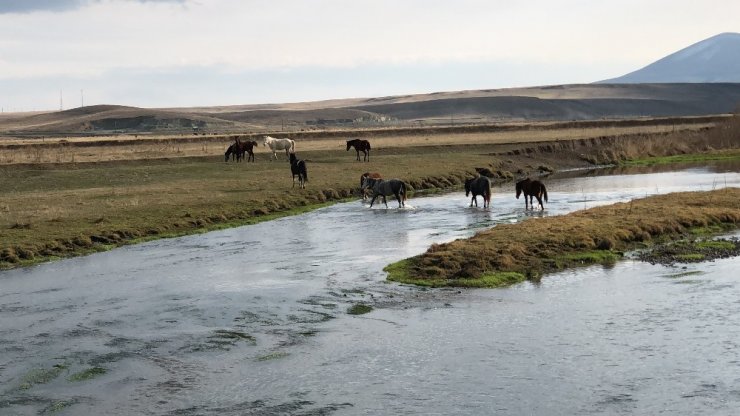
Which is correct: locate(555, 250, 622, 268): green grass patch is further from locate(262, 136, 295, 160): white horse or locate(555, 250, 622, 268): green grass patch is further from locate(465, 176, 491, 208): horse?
locate(262, 136, 295, 160): white horse

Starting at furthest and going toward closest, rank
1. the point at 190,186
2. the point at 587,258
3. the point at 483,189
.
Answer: the point at 190,186, the point at 483,189, the point at 587,258

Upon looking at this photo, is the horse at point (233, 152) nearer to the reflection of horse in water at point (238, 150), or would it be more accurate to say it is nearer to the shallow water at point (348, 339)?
the reflection of horse in water at point (238, 150)

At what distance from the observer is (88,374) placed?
47.7ft

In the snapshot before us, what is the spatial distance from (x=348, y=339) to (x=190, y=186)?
A: 92.2ft

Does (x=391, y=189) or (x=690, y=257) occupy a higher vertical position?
(x=391, y=189)

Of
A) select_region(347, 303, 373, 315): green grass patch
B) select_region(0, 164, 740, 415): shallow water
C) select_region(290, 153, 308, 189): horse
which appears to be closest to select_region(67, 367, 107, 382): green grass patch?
select_region(0, 164, 740, 415): shallow water

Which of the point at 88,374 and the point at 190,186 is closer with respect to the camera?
the point at 88,374

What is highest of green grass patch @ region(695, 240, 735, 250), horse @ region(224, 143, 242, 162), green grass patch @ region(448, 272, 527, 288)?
horse @ region(224, 143, 242, 162)

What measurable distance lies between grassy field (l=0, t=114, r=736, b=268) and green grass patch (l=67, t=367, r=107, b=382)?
37.7ft

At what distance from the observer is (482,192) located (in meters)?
36.0

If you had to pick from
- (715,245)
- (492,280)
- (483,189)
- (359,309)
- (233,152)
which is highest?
(233,152)

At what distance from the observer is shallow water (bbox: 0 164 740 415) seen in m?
13.1

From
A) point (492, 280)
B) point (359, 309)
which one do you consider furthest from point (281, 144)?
point (359, 309)

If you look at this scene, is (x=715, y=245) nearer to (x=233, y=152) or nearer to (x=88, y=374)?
(x=88, y=374)
